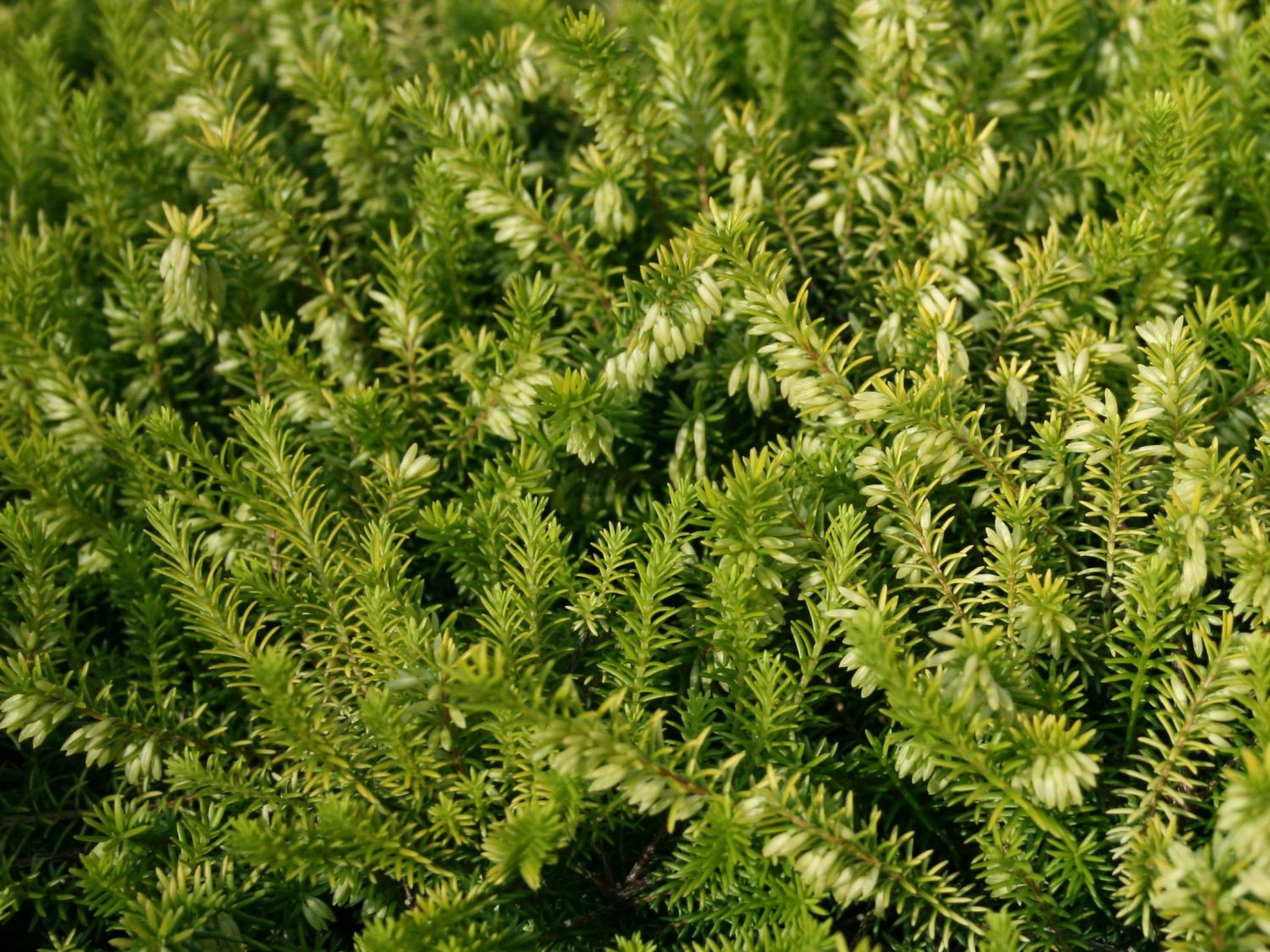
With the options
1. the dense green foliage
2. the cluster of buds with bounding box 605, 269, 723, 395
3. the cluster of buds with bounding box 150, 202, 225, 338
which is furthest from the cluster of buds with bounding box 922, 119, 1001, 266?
the cluster of buds with bounding box 150, 202, 225, 338

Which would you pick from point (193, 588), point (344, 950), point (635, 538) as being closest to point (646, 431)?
point (635, 538)

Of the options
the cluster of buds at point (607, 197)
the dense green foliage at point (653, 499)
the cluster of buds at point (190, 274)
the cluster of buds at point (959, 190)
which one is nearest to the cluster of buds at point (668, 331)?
the dense green foliage at point (653, 499)

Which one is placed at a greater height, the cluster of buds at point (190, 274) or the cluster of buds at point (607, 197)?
the cluster of buds at point (607, 197)

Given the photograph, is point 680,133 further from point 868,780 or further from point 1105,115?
point 868,780

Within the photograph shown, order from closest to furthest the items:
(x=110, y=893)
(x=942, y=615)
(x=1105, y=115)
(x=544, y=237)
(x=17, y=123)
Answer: (x=110, y=893) < (x=942, y=615) < (x=544, y=237) < (x=1105, y=115) < (x=17, y=123)

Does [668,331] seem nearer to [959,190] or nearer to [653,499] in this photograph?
[653,499]

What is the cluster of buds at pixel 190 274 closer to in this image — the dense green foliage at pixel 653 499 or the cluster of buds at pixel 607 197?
the dense green foliage at pixel 653 499

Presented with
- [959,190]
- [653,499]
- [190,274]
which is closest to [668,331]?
[653,499]

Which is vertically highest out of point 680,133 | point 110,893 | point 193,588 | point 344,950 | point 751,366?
point 680,133
